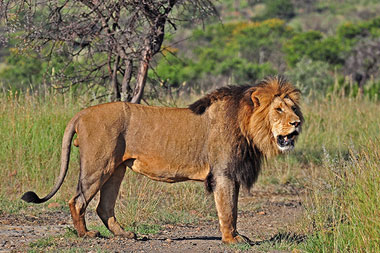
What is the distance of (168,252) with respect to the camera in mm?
5488

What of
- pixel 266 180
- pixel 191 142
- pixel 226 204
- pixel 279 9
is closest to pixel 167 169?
pixel 191 142

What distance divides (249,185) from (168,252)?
0.91 meters

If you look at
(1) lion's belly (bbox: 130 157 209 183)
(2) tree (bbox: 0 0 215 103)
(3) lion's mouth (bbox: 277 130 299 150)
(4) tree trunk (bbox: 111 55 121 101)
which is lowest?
(1) lion's belly (bbox: 130 157 209 183)

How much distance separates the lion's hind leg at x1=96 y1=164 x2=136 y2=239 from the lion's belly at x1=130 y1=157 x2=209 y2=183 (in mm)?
239

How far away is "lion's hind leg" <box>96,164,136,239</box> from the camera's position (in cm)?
596

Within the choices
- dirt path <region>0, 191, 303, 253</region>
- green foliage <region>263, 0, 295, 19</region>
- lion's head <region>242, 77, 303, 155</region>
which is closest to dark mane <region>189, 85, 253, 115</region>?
lion's head <region>242, 77, 303, 155</region>

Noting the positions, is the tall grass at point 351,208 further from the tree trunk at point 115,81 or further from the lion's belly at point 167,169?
the tree trunk at point 115,81

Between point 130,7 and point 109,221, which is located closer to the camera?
point 109,221

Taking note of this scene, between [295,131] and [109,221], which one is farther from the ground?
[295,131]

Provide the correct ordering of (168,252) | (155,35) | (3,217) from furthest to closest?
(155,35)
(3,217)
(168,252)

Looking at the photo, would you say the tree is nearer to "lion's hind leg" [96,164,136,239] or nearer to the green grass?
the green grass

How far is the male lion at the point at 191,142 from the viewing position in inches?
223

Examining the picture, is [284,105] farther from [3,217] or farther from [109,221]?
[3,217]

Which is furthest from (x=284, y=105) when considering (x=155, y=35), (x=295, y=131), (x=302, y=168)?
(x=302, y=168)
